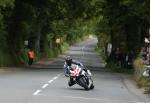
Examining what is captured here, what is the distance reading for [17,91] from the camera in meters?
23.1

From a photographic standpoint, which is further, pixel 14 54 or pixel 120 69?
pixel 14 54

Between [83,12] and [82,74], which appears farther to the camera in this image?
[83,12]

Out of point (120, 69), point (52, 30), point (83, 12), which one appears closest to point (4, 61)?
point (120, 69)

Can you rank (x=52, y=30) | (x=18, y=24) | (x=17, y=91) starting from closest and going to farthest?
(x=17, y=91)
(x=18, y=24)
(x=52, y=30)

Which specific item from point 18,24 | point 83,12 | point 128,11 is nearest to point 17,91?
point 128,11

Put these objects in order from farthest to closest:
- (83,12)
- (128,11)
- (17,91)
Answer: (83,12), (128,11), (17,91)

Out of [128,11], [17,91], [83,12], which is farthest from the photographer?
[83,12]

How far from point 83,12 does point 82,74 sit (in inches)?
1455

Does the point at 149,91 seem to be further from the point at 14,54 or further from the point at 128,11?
the point at 14,54

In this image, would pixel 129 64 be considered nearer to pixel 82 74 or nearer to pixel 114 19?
pixel 114 19

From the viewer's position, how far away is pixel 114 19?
165 ft

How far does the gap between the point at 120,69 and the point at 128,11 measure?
6.18m

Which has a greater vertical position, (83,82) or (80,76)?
(80,76)

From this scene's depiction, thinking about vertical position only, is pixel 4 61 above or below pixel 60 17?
below
